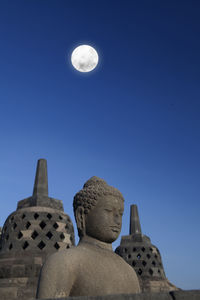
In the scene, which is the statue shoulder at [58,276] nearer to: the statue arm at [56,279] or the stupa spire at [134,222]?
the statue arm at [56,279]

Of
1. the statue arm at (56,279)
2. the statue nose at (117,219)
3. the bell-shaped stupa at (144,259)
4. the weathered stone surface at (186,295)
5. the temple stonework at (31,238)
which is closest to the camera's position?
the weathered stone surface at (186,295)

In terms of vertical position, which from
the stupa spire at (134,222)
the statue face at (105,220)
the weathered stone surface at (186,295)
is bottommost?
the weathered stone surface at (186,295)

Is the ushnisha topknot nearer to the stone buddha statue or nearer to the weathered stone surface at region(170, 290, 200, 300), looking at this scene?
the stone buddha statue

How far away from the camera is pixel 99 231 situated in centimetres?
405

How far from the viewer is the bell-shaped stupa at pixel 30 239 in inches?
443

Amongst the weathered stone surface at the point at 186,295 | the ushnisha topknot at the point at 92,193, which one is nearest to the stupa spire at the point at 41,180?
the ushnisha topknot at the point at 92,193

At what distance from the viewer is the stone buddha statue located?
3332 mm

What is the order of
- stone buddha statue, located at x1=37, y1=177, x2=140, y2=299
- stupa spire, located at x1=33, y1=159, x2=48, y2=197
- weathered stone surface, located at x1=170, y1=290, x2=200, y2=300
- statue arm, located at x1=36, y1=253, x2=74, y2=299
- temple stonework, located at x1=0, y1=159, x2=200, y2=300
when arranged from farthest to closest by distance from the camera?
stupa spire, located at x1=33, y1=159, x2=48, y2=197 → temple stonework, located at x1=0, y1=159, x2=200, y2=300 → stone buddha statue, located at x1=37, y1=177, x2=140, y2=299 → statue arm, located at x1=36, y1=253, x2=74, y2=299 → weathered stone surface, located at x1=170, y1=290, x2=200, y2=300

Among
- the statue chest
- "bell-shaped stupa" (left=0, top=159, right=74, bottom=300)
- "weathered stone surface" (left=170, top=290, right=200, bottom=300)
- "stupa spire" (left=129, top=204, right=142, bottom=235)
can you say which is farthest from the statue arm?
"stupa spire" (left=129, top=204, right=142, bottom=235)

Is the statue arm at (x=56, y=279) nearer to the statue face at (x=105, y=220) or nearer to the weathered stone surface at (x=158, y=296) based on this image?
the statue face at (x=105, y=220)

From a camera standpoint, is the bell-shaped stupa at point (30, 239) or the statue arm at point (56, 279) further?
the bell-shaped stupa at point (30, 239)

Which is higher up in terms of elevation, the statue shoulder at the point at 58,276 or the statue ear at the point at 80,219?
the statue ear at the point at 80,219

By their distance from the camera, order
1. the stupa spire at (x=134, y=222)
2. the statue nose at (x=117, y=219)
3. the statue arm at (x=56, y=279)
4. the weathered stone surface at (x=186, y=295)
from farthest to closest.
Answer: the stupa spire at (x=134, y=222) < the statue nose at (x=117, y=219) < the statue arm at (x=56, y=279) < the weathered stone surface at (x=186, y=295)

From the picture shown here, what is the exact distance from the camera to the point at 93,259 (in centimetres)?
363
